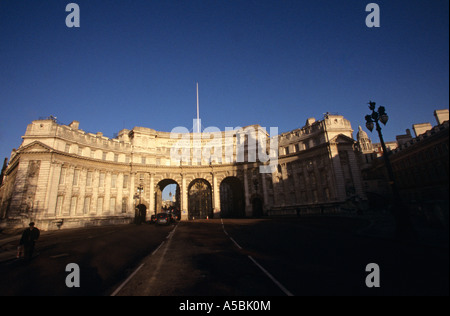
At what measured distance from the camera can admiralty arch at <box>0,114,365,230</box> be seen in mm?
32188

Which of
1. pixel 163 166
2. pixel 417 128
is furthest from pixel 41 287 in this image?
pixel 417 128

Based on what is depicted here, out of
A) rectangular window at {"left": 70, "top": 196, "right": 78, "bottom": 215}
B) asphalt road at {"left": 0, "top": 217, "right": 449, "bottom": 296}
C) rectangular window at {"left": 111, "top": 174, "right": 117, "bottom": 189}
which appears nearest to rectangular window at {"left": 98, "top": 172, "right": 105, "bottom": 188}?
rectangular window at {"left": 111, "top": 174, "right": 117, "bottom": 189}

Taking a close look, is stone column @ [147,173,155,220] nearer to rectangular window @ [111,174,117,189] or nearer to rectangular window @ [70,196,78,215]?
rectangular window @ [111,174,117,189]

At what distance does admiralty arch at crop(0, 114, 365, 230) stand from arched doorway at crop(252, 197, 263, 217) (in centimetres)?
21

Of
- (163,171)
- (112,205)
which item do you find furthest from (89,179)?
(163,171)

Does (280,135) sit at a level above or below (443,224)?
above

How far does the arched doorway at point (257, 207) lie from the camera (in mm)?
45656

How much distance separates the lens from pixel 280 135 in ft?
146

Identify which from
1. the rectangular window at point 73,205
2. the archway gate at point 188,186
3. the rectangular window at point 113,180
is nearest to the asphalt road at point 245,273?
the rectangular window at point 73,205

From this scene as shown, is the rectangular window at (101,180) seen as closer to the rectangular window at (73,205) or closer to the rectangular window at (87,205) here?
the rectangular window at (87,205)

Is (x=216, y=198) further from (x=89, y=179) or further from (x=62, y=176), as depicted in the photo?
(x=62, y=176)
